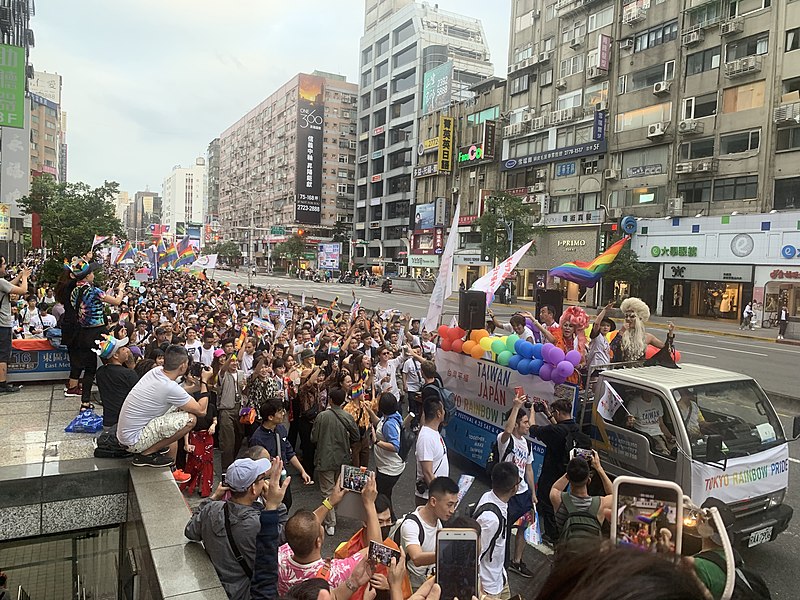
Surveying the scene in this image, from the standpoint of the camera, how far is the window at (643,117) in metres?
38.4

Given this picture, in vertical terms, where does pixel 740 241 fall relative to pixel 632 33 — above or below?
below

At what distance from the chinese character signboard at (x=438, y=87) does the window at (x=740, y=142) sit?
1484 inches

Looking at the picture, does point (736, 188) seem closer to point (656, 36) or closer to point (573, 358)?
point (656, 36)

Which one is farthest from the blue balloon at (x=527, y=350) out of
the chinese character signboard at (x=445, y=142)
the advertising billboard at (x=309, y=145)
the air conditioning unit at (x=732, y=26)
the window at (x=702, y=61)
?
the advertising billboard at (x=309, y=145)

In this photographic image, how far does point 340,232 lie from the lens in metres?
88.6

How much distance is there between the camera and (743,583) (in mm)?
2143

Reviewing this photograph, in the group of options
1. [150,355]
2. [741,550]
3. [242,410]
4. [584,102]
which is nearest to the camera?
[741,550]

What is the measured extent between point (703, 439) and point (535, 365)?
208 cm

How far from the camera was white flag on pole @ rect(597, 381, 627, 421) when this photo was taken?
604 cm

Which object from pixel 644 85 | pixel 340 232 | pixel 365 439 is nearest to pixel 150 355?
pixel 365 439

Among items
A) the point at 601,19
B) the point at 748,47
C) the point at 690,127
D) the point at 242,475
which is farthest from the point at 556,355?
the point at 601,19

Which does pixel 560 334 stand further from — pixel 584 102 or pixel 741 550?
pixel 584 102

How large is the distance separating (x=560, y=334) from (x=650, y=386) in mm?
2776

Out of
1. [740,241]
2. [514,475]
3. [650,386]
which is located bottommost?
[514,475]
